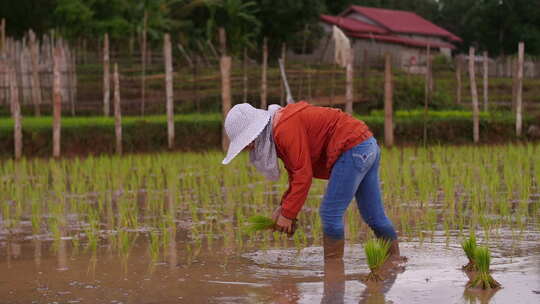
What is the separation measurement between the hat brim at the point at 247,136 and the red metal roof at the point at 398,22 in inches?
1178

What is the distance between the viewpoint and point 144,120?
14.9 meters

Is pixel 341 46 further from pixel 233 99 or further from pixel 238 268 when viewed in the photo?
pixel 238 268

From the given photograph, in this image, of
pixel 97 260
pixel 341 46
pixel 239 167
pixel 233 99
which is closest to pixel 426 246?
pixel 97 260

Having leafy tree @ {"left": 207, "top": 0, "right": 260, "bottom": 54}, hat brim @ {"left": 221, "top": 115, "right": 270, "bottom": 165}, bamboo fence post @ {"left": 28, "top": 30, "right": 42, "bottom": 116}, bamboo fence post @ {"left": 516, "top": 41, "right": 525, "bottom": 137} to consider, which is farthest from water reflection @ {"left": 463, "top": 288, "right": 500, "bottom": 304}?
leafy tree @ {"left": 207, "top": 0, "right": 260, "bottom": 54}

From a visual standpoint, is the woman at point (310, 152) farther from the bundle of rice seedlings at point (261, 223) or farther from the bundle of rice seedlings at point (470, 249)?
the bundle of rice seedlings at point (470, 249)

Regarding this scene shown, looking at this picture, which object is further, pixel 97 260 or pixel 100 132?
pixel 100 132

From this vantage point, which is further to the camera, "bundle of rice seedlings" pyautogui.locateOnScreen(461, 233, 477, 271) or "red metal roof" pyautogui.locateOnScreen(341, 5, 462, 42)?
"red metal roof" pyautogui.locateOnScreen(341, 5, 462, 42)

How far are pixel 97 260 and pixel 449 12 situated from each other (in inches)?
1611

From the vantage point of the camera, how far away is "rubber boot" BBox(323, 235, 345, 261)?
17.7ft

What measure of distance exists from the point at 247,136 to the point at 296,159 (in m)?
0.29

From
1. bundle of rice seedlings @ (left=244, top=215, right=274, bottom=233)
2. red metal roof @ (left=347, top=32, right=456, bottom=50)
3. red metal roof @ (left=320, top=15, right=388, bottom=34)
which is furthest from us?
red metal roof @ (left=347, top=32, right=456, bottom=50)

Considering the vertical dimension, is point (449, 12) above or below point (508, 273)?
above

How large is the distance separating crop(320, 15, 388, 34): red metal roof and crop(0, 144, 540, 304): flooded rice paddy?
21.2m

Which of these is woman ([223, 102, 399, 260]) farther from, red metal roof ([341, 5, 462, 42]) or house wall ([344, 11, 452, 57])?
house wall ([344, 11, 452, 57])
